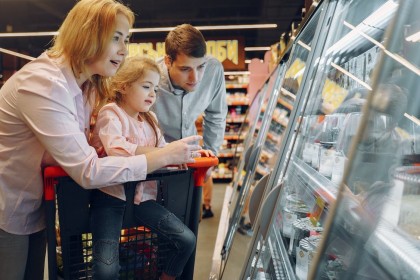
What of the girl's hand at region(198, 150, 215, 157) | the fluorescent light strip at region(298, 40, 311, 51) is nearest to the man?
the girl's hand at region(198, 150, 215, 157)

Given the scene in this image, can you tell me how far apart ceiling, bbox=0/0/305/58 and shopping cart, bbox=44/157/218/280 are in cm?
789

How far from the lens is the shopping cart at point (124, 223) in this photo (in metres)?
1.14

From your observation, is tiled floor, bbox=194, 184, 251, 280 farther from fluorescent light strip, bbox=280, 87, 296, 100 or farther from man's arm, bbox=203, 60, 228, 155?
fluorescent light strip, bbox=280, 87, 296, 100

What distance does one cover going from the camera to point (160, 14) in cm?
1020

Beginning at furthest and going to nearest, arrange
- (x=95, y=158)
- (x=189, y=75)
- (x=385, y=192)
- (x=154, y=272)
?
(x=189, y=75), (x=154, y=272), (x=95, y=158), (x=385, y=192)

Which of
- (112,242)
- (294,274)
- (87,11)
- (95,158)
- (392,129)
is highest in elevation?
(87,11)

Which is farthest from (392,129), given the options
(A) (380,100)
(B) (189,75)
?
(B) (189,75)

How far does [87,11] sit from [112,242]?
2.38 ft

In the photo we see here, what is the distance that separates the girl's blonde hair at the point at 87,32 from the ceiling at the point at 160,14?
303 inches

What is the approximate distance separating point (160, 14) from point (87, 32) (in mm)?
9585

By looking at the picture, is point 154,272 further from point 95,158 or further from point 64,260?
point 95,158

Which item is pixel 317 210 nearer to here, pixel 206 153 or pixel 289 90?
pixel 206 153

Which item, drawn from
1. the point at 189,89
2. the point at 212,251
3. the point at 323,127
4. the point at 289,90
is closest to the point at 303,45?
the point at 289,90

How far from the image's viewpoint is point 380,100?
0.63 m
